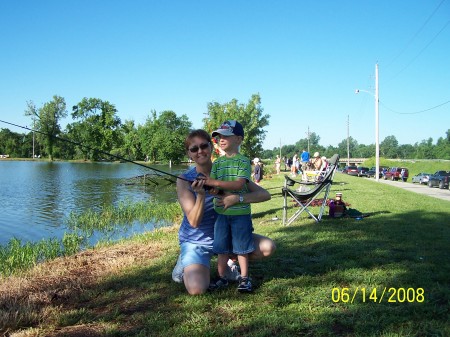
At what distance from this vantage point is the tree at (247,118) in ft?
144

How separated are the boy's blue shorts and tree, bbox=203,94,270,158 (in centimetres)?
3945

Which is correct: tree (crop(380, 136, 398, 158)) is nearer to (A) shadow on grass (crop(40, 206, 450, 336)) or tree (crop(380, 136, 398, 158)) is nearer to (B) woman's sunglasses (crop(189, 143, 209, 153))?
(A) shadow on grass (crop(40, 206, 450, 336))

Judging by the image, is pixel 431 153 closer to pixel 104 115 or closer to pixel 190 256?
pixel 104 115

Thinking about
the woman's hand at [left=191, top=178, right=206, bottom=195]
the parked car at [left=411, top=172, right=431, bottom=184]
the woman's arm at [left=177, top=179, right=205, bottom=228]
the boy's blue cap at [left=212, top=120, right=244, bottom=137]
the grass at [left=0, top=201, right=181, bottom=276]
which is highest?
the boy's blue cap at [left=212, top=120, right=244, bottom=137]

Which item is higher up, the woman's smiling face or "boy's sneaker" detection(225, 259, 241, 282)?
the woman's smiling face

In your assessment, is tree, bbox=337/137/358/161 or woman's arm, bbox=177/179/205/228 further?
tree, bbox=337/137/358/161

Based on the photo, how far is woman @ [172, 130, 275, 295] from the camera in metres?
3.38

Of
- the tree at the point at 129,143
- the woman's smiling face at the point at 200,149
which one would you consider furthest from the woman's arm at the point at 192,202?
the tree at the point at 129,143

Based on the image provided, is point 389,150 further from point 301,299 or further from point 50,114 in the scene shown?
point 301,299

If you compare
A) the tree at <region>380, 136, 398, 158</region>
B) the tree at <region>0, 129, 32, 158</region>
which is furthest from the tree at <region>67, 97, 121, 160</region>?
the tree at <region>380, 136, 398, 158</region>

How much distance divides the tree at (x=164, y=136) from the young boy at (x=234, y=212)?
7659 centimetres

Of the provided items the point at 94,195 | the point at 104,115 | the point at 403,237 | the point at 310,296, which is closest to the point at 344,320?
the point at 310,296

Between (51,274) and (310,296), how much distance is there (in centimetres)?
348

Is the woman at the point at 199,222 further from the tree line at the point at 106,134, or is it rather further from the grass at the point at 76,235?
the tree line at the point at 106,134
